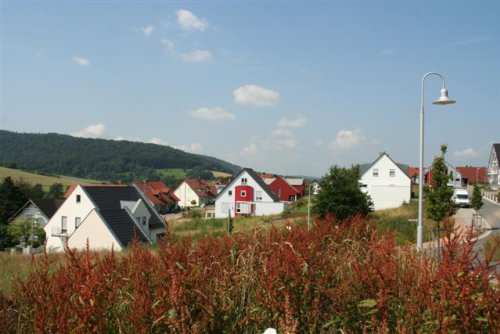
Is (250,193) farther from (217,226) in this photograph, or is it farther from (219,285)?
(219,285)

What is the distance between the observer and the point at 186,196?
93.1 m

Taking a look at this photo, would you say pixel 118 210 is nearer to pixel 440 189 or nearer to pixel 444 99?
pixel 440 189

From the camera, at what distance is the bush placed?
8.73 feet

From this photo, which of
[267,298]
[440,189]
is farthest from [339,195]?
[267,298]

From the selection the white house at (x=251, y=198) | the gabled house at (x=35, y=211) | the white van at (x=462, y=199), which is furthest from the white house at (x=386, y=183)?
the gabled house at (x=35, y=211)

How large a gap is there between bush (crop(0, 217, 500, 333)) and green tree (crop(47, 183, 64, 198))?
8538 centimetres

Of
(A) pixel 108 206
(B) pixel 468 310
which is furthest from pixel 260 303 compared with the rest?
(A) pixel 108 206

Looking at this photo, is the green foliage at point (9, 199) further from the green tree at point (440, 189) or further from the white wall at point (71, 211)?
the green tree at point (440, 189)

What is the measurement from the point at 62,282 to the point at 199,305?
3.33 feet

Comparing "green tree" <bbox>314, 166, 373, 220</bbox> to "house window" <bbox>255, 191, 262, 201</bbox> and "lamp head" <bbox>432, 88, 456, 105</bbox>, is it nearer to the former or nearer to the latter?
"lamp head" <bbox>432, 88, 456, 105</bbox>

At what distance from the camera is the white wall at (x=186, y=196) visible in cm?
9231

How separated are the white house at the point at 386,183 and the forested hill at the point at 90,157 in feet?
282

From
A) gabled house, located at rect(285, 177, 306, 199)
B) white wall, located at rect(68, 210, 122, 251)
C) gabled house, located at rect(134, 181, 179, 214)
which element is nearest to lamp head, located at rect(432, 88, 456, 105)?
white wall, located at rect(68, 210, 122, 251)

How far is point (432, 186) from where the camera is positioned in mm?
15680
